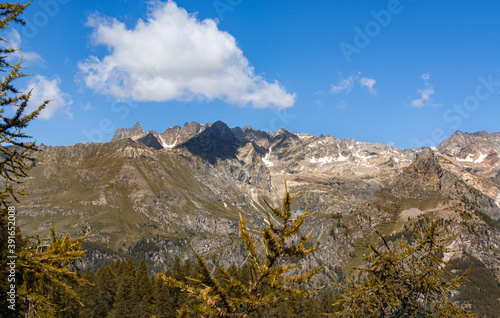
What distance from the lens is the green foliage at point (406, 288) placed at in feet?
32.9

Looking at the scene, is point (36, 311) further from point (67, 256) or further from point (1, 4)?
point (1, 4)

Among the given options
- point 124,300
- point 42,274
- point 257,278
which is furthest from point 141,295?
point 257,278

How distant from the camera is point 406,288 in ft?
34.3

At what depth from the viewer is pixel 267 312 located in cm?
7000

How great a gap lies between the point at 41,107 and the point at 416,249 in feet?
46.2

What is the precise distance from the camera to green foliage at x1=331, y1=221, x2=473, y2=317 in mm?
10039

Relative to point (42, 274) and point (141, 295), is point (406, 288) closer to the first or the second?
point (42, 274)

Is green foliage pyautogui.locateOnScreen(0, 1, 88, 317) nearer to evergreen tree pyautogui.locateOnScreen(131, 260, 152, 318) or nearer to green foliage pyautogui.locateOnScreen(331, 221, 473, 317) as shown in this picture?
green foliage pyautogui.locateOnScreen(331, 221, 473, 317)

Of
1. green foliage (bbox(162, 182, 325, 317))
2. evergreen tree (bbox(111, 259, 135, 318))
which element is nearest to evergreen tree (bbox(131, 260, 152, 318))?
evergreen tree (bbox(111, 259, 135, 318))

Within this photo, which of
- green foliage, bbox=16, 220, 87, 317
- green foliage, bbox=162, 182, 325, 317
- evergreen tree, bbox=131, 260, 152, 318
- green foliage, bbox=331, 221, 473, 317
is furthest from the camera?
evergreen tree, bbox=131, 260, 152, 318

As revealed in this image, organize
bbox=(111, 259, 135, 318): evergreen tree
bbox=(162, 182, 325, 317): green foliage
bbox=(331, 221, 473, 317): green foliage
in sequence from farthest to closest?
bbox=(111, 259, 135, 318): evergreen tree
bbox=(331, 221, 473, 317): green foliage
bbox=(162, 182, 325, 317): green foliage

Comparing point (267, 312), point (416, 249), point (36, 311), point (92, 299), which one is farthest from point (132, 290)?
point (416, 249)

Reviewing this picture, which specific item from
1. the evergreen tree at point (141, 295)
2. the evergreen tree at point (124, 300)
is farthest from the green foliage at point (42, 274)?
the evergreen tree at point (124, 300)

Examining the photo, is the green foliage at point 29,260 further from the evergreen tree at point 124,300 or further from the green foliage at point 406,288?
the evergreen tree at point 124,300
